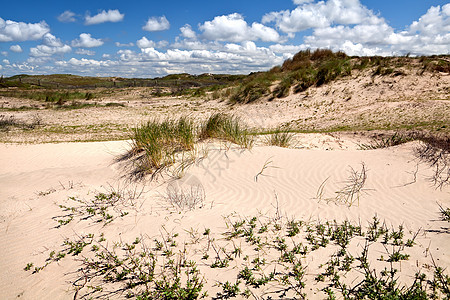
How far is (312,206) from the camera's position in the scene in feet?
15.8

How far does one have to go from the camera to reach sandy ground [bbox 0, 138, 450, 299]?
3305mm

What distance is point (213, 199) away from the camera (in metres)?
5.18

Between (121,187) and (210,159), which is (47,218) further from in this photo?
(210,159)

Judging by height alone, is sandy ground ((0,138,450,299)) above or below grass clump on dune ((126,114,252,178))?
below

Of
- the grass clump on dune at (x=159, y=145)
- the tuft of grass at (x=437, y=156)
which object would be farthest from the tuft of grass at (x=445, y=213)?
the grass clump on dune at (x=159, y=145)

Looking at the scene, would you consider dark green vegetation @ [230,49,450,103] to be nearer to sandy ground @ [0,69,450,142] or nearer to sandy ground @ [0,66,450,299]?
sandy ground @ [0,69,450,142]

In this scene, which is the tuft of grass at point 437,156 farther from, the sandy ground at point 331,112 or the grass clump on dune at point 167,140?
the grass clump on dune at point 167,140

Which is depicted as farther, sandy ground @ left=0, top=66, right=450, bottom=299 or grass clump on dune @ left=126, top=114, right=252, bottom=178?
grass clump on dune @ left=126, top=114, right=252, bottom=178

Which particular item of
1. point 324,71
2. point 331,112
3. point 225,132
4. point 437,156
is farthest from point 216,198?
point 324,71

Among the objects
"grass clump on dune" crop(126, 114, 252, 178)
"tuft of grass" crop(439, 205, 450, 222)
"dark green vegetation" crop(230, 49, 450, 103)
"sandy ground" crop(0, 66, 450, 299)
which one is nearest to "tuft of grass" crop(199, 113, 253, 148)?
"grass clump on dune" crop(126, 114, 252, 178)

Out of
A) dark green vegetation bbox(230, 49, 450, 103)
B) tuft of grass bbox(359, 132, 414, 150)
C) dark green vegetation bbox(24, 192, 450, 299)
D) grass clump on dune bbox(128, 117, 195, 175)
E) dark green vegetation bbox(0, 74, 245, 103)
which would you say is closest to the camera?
dark green vegetation bbox(24, 192, 450, 299)

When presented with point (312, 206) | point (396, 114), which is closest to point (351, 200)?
point (312, 206)

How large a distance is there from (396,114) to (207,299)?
10.9 m

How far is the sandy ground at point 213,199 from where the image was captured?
10.8ft
